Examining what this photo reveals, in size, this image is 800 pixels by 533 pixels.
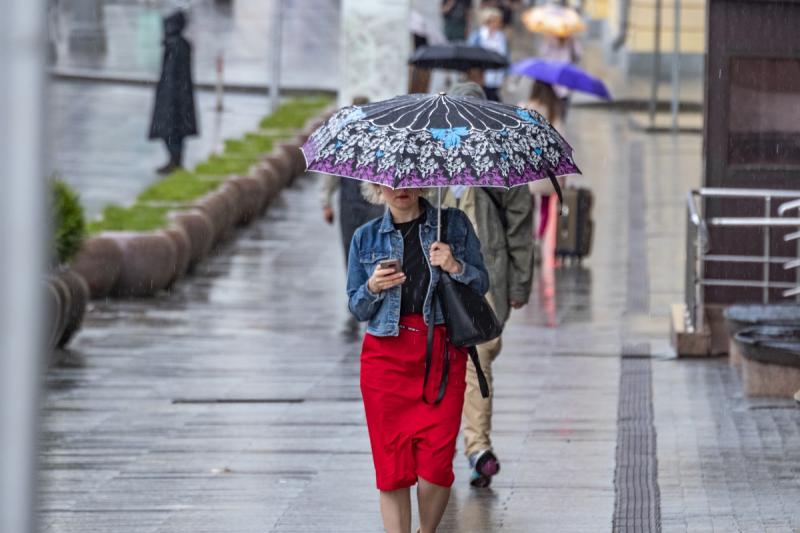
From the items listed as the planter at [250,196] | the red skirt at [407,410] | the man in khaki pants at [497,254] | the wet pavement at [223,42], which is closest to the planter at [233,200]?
the planter at [250,196]

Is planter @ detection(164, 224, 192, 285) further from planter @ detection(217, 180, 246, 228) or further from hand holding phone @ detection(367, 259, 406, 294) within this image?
hand holding phone @ detection(367, 259, 406, 294)

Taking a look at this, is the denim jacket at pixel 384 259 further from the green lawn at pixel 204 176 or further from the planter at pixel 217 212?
the planter at pixel 217 212

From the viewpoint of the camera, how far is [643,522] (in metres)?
6.66

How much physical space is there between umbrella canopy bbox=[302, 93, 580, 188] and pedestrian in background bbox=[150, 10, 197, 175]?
15.0 metres

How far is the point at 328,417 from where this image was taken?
9.31 metres

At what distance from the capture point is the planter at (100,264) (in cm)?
1359

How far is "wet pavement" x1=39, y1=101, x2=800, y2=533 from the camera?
703 cm

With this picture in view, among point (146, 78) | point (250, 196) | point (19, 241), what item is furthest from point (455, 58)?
point (146, 78)

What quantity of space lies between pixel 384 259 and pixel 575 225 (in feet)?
32.2

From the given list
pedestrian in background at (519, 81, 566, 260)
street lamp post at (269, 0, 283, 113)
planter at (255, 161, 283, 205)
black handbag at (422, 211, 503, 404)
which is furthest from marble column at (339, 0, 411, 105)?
black handbag at (422, 211, 503, 404)

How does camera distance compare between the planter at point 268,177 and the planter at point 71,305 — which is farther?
the planter at point 268,177

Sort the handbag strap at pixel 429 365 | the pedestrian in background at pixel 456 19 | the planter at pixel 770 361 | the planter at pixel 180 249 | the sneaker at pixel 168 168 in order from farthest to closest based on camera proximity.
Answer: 1. the pedestrian in background at pixel 456 19
2. the sneaker at pixel 168 168
3. the planter at pixel 180 249
4. the planter at pixel 770 361
5. the handbag strap at pixel 429 365

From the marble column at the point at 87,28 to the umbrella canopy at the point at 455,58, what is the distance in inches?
887

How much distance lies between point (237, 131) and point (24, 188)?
23.4 m
